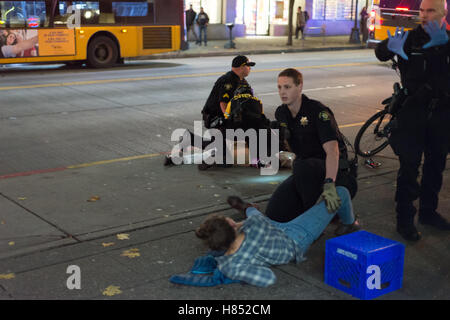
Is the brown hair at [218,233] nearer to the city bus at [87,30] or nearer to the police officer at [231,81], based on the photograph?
the police officer at [231,81]

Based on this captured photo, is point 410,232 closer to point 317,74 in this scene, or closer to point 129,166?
point 129,166

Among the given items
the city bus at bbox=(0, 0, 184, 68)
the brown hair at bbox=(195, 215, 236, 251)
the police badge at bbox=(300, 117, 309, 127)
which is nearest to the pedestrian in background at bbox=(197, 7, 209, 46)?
the city bus at bbox=(0, 0, 184, 68)

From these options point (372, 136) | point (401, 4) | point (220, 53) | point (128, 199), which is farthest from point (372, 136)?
point (220, 53)

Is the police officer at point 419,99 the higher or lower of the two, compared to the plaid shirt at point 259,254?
higher

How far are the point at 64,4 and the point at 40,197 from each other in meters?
13.5

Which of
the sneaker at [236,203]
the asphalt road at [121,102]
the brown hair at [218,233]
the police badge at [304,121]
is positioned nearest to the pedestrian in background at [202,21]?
the asphalt road at [121,102]

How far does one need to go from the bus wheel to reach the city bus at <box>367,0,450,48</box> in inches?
342

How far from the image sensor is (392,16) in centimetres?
2055

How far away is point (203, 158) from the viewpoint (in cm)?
847

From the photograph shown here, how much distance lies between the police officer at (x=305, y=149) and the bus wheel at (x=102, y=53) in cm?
1559

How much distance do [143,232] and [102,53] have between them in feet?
51.3

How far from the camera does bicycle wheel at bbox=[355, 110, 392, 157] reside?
894 cm

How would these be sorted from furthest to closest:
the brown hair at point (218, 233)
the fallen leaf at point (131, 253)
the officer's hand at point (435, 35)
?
1. the officer's hand at point (435, 35)
2. the fallen leaf at point (131, 253)
3. the brown hair at point (218, 233)

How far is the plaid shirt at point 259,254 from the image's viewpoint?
15.6 feet
